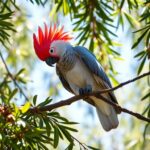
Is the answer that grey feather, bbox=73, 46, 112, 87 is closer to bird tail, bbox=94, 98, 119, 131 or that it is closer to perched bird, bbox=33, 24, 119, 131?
perched bird, bbox=33, 24, 119, 131

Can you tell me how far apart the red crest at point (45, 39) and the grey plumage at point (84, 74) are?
13 centimetres

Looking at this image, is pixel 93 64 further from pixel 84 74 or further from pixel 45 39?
pixel 45 39

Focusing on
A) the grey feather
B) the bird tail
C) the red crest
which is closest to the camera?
the red crest

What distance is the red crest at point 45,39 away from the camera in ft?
6.74

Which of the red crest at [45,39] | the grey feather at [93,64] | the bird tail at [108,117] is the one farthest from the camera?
the bird tail at [108,117]

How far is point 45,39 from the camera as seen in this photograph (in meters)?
2.08

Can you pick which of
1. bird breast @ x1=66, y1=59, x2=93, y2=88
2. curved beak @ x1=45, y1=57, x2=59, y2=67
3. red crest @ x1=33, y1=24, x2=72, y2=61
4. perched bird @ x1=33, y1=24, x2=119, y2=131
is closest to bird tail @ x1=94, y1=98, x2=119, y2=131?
perched bird @ x1=33, y1=24, x2=119, y2=131

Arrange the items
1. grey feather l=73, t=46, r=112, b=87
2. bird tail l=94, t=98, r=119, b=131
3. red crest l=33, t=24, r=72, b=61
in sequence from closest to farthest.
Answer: red crest l=33, t=24, r=72, b=61 → grey feather l=73, t=46, r=112, b=87 → bird tail l=94, t=98, r=119, b=131

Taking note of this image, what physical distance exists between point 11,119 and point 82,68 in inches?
34.0

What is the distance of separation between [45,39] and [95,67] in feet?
0.89

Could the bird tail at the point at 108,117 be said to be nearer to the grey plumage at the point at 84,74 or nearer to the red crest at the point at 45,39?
the grey plumage at the point at 84,74

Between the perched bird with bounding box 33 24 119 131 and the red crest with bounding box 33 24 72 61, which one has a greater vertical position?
the red crest with bounding box 33 24 72 61

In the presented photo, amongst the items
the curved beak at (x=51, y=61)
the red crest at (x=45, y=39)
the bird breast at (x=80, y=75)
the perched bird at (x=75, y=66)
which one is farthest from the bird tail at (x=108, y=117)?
the red crest at (x=45, y=39)

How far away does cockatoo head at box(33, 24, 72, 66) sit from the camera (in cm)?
206
